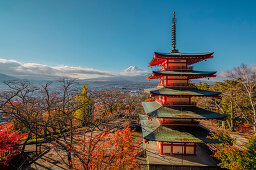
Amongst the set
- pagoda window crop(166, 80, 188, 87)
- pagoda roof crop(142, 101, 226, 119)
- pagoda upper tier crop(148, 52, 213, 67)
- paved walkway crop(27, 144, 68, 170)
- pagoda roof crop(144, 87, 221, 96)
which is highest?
pagoda upper tier crop(148, 52, 213, 67)

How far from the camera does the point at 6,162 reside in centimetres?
1223

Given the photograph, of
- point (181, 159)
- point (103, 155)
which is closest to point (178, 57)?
point (181, 159)

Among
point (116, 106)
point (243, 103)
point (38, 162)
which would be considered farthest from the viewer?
point (116, 106)

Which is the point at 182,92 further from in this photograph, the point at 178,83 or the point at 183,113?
the point at 183,113

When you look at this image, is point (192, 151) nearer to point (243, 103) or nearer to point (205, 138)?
point (205, 138)

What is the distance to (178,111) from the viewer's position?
1099 cm

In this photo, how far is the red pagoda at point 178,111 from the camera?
10.2m

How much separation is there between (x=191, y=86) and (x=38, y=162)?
815 inches

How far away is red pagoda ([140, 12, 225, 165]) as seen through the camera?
10.2 metres

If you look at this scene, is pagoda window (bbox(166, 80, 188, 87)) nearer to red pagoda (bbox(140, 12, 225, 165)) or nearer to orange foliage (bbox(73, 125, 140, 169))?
red pagoda (bbox(140, 12, 225, 165))

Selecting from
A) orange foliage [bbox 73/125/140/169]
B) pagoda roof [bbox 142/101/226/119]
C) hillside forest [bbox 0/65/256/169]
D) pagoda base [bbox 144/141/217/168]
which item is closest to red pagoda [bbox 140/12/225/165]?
pagoda roof [bbox 142/101/226/119]

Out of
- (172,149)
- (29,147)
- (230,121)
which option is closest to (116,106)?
(29,147)

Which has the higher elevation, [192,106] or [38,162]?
[192,106]

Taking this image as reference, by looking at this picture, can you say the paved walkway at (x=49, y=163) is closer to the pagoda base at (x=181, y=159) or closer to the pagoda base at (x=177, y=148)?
the pagoda base at (x=181, y=159)
